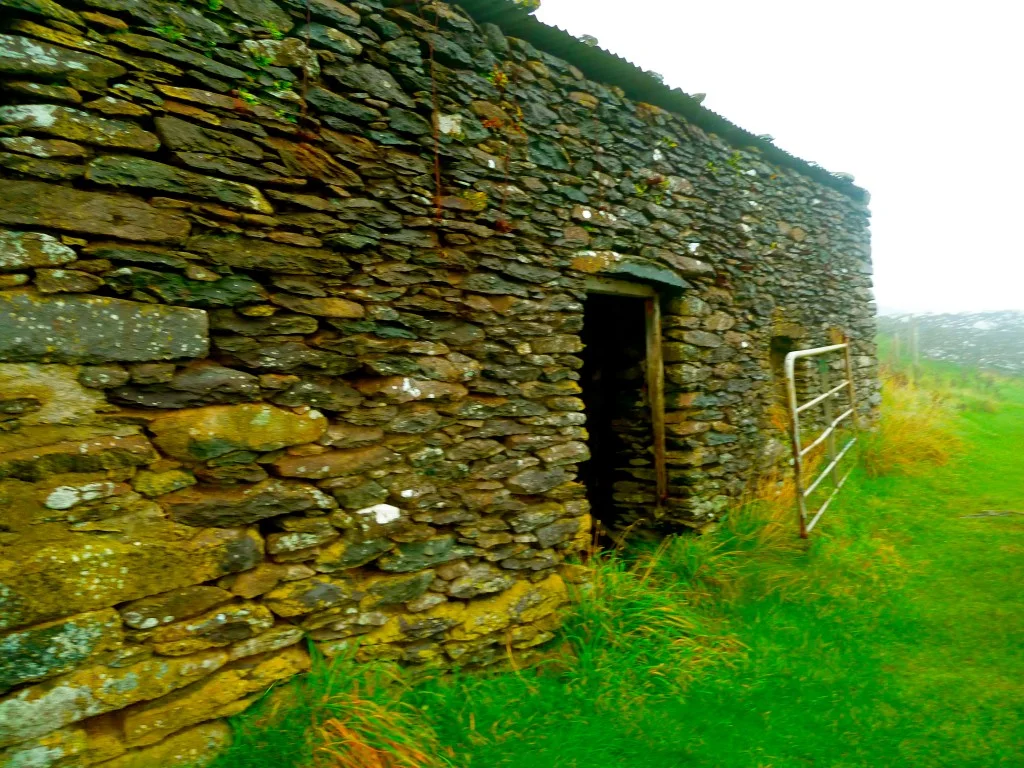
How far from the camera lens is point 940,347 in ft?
60.4

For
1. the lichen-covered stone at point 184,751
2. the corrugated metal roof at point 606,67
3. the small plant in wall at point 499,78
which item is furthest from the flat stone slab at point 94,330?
the small plant in wall at point 499,78

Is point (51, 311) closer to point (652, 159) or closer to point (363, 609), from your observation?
point (363, 609)

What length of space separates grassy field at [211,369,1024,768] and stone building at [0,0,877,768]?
0.86 feet

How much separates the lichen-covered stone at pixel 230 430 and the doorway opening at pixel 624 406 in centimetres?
Result: 269

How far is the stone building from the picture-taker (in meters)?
1.92

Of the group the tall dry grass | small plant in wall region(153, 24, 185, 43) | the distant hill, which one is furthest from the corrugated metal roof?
the distant hill

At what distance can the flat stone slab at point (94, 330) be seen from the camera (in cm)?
187

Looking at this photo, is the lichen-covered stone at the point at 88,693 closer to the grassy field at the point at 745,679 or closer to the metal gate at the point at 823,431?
the grassy field at the point at 745,679

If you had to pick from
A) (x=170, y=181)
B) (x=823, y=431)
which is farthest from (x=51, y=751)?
(x=823, y=431)

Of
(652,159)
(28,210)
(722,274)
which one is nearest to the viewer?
(28,210)

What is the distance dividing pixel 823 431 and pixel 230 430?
625cm

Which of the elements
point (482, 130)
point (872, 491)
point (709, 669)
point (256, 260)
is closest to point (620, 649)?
point (709, 669)

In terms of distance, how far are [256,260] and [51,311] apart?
2.38 feet

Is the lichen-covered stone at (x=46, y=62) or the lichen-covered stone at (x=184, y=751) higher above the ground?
the lichen-covered stone at (x=46, y=62)
